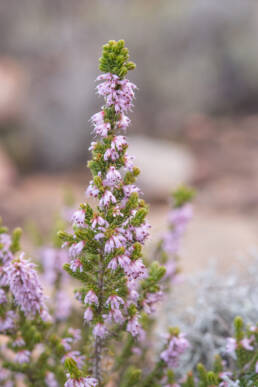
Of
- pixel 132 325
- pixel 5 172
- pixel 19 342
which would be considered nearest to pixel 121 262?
pixel 132 325

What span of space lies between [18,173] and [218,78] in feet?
22.1

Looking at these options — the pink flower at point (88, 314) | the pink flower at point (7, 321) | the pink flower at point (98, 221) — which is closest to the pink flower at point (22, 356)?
the pink flower at point (7, 321)

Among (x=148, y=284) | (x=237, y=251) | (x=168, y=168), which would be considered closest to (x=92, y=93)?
(x=168, y=168)

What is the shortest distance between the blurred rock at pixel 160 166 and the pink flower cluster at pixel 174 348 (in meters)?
6.57

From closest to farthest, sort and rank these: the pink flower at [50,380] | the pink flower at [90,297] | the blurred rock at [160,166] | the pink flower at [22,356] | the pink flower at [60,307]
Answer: the pink flower at [90,297] < the pink flower at [22,356] < the pink flower at [50,380] < the pink flower at [60,307] < the blurred rock at [160,166]

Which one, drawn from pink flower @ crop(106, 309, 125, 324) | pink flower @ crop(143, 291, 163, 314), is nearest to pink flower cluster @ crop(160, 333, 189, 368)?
pink flower @ crop(143, 291, 163, 314)

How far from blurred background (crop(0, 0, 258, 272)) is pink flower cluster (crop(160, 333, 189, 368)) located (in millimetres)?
4112

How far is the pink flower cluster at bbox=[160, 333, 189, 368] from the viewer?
2584 millimetres

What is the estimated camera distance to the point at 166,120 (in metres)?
13.0

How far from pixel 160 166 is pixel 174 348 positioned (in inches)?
302

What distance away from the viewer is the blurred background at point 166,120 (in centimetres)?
898

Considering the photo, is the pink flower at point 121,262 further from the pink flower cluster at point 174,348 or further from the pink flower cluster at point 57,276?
the pink flower cluster at point 57,276

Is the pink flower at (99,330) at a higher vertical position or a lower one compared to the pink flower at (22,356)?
lower

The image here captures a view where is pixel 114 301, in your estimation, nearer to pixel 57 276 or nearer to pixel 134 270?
pixel 134 270
